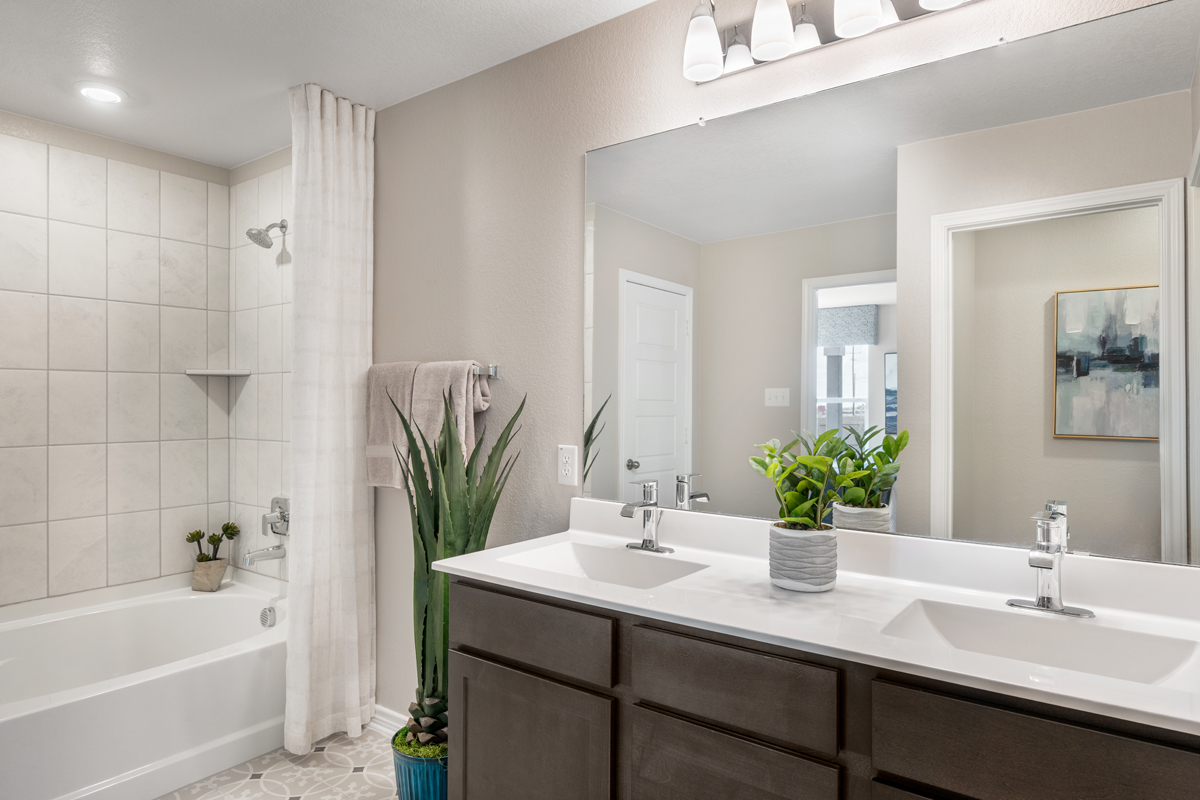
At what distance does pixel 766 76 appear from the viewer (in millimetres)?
1675

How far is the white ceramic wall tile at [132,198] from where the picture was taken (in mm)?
2826

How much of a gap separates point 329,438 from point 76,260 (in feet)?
4.75

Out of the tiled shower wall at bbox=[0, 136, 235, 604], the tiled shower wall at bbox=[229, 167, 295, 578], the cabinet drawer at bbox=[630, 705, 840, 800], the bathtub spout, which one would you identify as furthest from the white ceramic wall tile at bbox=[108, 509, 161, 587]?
the cabinet drawer at bbox=[630, 705, 840, 800]

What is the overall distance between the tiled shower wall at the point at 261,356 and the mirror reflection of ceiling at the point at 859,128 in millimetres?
1717

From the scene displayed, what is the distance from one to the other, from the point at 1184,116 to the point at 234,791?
2.95m

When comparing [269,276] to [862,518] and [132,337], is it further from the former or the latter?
[862,518]

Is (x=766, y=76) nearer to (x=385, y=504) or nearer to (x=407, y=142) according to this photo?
(x=407, y=142)

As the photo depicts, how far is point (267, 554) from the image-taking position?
2725mm

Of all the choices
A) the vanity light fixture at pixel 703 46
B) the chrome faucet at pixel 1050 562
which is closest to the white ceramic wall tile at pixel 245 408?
the vanity light fixture at pixel 703 46

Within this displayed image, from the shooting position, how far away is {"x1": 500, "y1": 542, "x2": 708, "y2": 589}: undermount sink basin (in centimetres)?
163

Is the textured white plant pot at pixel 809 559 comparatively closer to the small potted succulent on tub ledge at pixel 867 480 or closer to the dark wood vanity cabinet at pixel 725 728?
the small potted succulent on tub ledge at pixel 867 480

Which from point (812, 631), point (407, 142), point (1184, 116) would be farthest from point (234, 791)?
point (1184, 116)

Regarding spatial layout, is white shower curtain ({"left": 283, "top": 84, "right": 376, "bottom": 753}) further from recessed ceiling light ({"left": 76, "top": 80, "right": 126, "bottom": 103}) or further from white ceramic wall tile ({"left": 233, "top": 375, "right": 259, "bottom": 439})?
white ceramic wall tile ({"left": 233, "top": 375, "right": 259, "bottom": 439})

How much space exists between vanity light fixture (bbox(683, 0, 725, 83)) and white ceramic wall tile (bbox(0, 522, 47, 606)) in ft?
8.77
